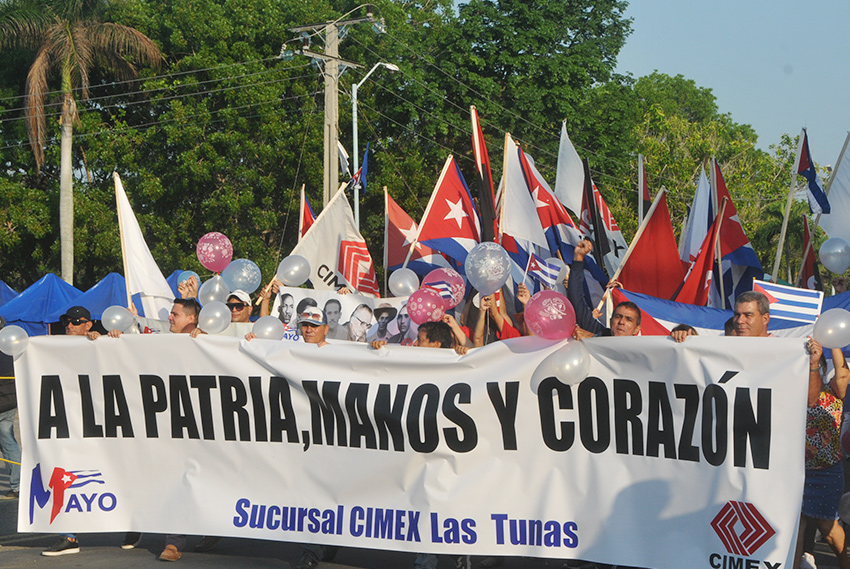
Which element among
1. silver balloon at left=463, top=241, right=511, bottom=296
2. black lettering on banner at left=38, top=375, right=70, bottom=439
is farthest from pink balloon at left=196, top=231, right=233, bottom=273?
silver balloon at left=463, top=241, right=511, bottom=296

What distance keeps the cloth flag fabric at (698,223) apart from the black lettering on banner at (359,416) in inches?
229

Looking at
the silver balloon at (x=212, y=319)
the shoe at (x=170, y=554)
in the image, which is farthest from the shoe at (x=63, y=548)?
the silver balloon at (x=212, y=319)

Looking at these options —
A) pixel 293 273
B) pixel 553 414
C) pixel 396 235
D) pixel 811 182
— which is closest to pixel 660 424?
pixel 553 414

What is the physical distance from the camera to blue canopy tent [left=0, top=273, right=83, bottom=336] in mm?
19188

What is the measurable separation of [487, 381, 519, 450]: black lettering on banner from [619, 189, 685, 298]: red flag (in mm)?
3082

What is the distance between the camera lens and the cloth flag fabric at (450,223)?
33.1 feet

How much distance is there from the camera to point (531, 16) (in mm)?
28125

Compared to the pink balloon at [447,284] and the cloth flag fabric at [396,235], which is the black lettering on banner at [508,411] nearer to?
the pink balloon at [447,284]

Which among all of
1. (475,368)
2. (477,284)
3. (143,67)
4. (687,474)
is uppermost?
(143,67)

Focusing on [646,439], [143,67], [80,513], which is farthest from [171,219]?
[646,439]

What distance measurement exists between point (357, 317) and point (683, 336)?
4802 mm

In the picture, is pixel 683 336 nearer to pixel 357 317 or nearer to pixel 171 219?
pixel 357 317

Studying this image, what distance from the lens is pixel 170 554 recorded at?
20.6 ft

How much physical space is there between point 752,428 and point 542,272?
12.3 ft
